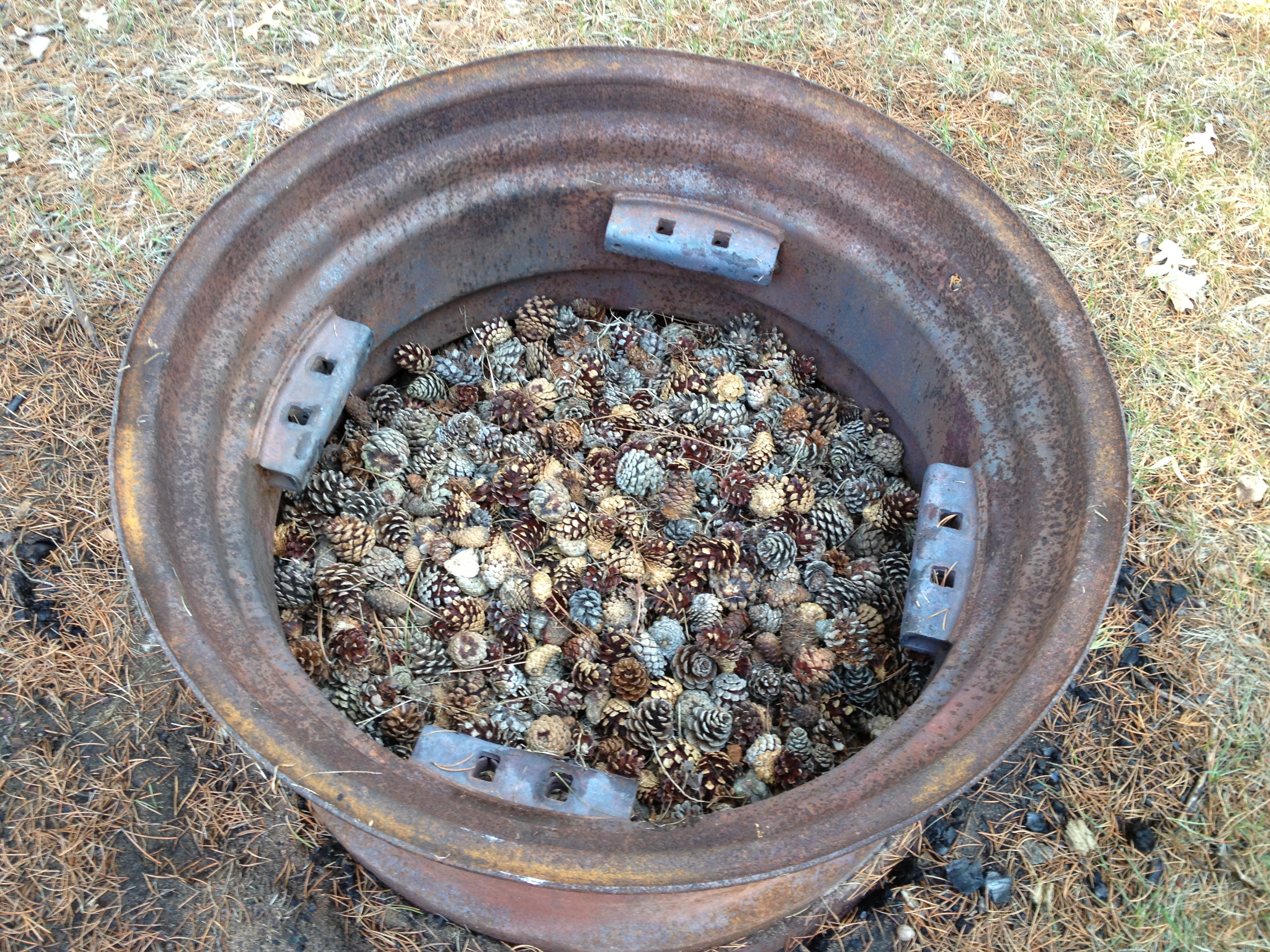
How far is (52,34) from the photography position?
7.47 ft

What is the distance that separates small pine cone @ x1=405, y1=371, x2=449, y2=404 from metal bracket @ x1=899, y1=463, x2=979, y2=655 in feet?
3.45

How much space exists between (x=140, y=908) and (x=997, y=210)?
1.87 meters

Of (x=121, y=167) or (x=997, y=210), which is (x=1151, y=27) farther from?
(x=121, y=167)

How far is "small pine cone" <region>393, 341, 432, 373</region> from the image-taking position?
1.94 meters

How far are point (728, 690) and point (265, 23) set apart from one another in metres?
2.08

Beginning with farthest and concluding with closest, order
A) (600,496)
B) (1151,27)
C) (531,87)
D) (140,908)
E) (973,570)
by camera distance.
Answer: (1151,27) → (600,496) → (531,87) → (973,570) → (140,908)

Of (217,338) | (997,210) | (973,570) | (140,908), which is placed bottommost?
(140,908)

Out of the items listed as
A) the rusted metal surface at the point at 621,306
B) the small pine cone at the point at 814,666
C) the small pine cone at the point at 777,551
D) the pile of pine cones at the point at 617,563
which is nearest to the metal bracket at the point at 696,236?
the rusted metal surface at the point at 621,306

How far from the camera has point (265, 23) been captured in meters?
2.30

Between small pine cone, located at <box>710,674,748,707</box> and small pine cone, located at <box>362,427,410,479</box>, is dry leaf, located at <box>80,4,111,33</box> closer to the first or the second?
small pine cone, located at <box>362,427,410,479</box>

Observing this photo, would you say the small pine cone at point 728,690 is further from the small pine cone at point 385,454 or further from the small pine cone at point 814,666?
the small pine cone at point 385,454

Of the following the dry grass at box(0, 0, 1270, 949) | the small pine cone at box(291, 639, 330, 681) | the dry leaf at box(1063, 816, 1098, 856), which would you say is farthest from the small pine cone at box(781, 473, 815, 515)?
the small pine cone at box(291, 639, 330, 681)

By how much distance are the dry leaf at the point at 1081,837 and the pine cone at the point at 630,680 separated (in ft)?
2.54

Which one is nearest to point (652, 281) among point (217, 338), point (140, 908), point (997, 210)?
point (997, 210)
